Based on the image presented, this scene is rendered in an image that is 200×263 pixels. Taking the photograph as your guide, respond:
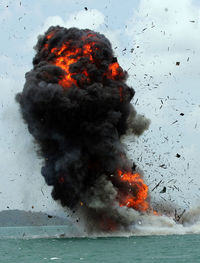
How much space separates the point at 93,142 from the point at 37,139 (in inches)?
499

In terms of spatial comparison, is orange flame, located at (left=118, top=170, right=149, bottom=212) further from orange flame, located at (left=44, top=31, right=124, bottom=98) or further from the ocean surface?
orange flame, located at (left=44, top=31, right=124, bottom=98)

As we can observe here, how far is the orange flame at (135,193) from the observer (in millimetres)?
108938

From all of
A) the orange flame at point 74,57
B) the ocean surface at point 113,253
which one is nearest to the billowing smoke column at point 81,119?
the orange flame at point 74,57

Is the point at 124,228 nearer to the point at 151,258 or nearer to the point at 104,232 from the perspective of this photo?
the point at 104,232

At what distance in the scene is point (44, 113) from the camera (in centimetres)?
10162

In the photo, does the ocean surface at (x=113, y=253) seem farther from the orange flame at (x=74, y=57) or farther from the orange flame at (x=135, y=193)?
the orange flame at (x=74, y=57)

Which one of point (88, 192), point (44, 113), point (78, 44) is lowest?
point (88, 192)

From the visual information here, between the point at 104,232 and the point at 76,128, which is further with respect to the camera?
the point at 104,232

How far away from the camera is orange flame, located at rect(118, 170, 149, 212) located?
357 ft

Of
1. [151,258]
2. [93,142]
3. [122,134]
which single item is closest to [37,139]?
[93,142]

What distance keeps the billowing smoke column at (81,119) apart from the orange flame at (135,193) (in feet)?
1.18

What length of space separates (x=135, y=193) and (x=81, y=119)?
23.2 m

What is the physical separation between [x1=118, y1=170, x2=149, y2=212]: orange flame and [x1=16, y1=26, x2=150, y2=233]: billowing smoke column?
36cm

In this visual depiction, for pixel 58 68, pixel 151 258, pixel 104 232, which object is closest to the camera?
pixel 151 258
